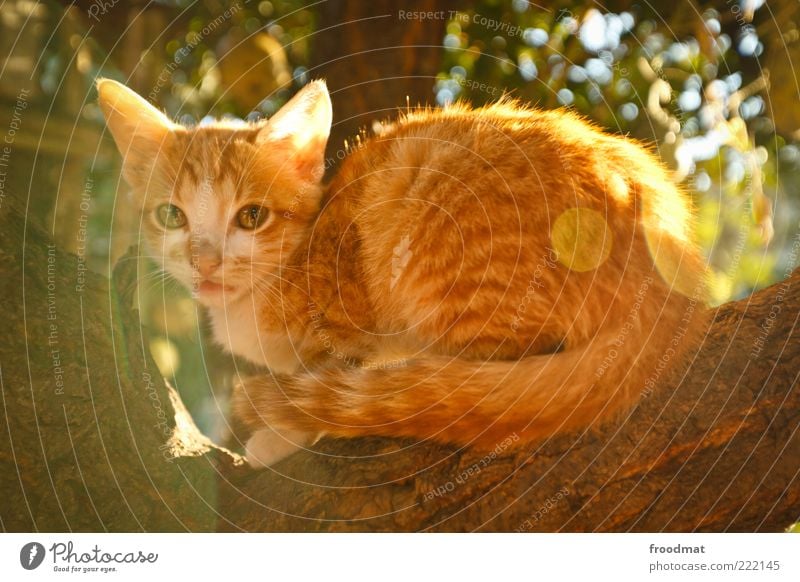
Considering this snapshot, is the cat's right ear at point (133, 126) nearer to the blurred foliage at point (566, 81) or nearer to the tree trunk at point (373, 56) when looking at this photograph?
the blurred foliage at point (566, 81)

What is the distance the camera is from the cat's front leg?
179 cm

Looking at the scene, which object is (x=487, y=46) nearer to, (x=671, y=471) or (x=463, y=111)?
(x=463, y=111)

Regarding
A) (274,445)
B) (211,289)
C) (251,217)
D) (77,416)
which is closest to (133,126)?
(251,217)

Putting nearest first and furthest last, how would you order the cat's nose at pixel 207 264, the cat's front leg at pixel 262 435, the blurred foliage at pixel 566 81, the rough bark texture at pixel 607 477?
the rough bark texture at pixel 607 477 < the cat's front leg at pixel 262 435 < the cat's nose at pixel 207 264 < the blurred foliage at pixel 566 81

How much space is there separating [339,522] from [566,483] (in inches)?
20.7

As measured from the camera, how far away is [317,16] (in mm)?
2619

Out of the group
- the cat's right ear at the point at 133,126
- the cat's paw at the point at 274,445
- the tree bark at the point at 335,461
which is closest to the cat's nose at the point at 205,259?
the tree bark at the point at 335,461

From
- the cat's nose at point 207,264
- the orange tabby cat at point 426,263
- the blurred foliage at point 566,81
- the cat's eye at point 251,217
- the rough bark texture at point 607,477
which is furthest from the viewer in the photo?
the blurred foliage at point 566,81

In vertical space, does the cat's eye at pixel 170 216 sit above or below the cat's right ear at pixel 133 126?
below

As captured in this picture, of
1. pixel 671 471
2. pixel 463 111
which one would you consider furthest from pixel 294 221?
pixel 671 471

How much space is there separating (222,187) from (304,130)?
11.8 inches

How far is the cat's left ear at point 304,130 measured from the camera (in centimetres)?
197

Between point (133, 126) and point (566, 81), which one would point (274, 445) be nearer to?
point (133, 126)

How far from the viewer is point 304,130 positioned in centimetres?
206
